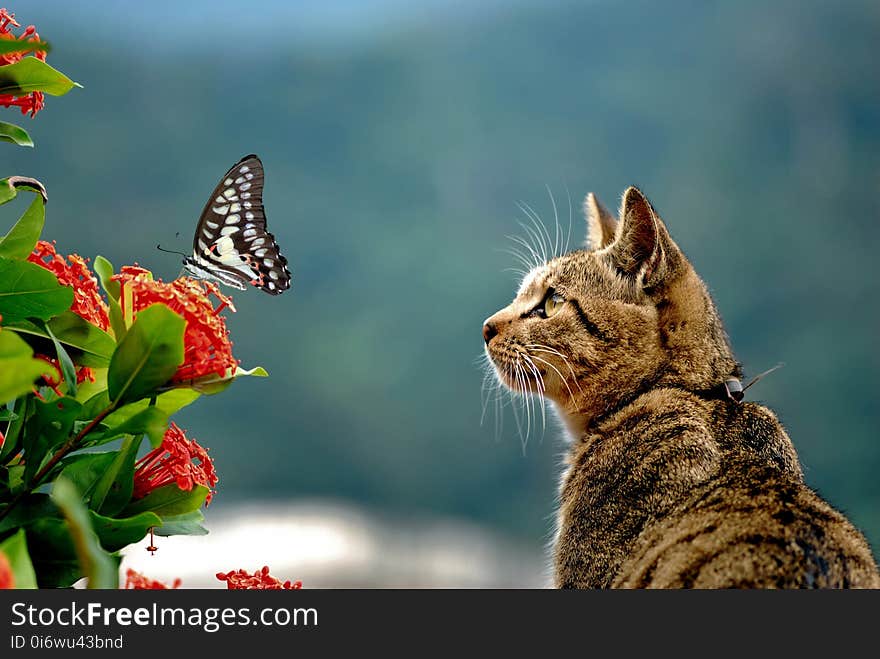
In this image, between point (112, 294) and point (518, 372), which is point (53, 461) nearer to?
point (112, 294)

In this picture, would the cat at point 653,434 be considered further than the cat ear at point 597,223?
No

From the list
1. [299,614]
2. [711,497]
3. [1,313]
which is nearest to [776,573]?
[711,497]

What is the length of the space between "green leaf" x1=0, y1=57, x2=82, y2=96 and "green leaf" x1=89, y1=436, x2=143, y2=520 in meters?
0.28

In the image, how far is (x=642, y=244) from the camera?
1.10m

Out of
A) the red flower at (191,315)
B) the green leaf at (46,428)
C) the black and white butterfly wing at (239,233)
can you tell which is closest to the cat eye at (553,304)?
the black and white butterfly wing at (239,233)

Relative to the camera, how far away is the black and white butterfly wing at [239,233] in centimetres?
99

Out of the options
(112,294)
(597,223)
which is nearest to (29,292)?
(112,294)

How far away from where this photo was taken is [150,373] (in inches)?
19.3

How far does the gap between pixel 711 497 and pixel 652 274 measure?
34cm

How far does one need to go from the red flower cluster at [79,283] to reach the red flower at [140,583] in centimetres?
16

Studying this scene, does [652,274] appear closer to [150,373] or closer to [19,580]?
[150,373]

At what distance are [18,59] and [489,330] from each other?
70 cm

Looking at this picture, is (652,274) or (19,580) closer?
(19,580)

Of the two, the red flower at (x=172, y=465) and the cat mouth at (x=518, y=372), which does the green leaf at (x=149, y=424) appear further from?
the cat mouth at (x=518, y=372)
